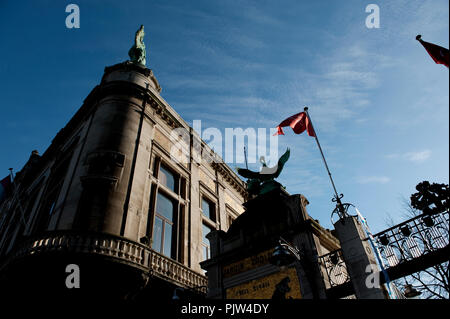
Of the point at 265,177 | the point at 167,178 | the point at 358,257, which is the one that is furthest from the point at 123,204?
the point at 358,257

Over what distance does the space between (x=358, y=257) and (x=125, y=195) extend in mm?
11733

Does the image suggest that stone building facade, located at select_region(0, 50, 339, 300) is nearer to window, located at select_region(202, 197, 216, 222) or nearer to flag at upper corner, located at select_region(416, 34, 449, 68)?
window, located at select_region(202, 197, 216, 222)

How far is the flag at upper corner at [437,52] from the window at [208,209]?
1812 centimetres

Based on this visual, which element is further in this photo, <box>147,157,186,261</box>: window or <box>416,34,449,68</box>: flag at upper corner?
<box>147,157,186,261</box>: window

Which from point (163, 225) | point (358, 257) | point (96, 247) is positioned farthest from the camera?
point (163, 225)

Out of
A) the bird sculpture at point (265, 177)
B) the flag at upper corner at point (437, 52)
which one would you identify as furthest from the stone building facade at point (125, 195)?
the flag at upper corner at point (437, 52)

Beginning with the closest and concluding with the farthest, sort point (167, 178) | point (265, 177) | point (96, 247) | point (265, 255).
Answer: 1. point (265, 255)
2. point (96, 247)
3. point (265, 177)
4. point (167, 178)

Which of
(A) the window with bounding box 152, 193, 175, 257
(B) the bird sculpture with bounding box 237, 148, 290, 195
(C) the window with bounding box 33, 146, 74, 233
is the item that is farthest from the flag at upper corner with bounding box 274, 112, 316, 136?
(C) the window with bounding box 33, 146, 74, 233

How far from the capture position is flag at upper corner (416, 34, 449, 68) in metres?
8.87

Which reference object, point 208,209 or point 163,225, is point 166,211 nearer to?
point 163,225

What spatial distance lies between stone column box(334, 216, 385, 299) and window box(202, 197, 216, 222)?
49.2 feet

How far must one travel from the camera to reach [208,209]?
2438 centimetres

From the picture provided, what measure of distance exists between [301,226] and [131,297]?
7946mm
